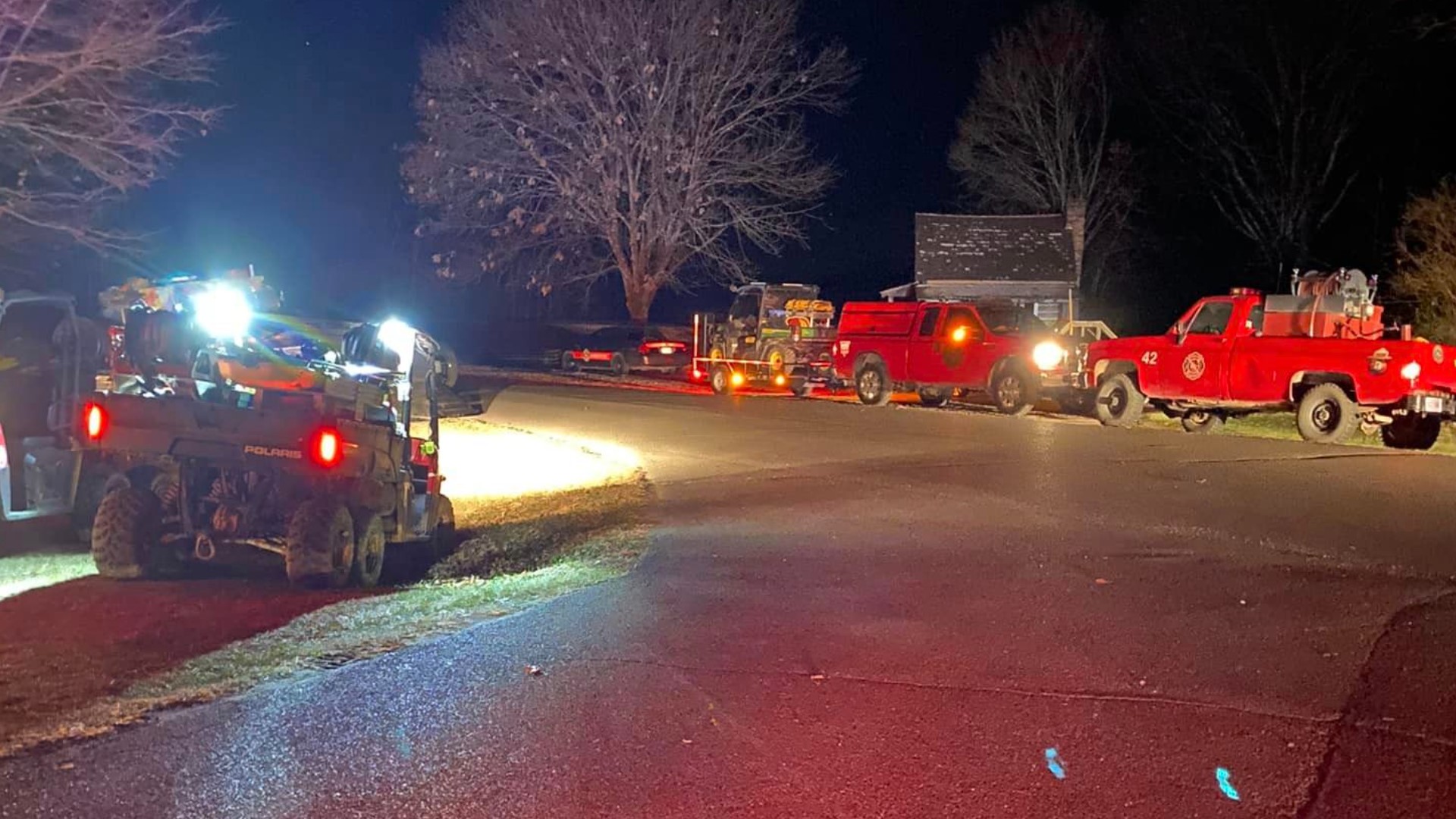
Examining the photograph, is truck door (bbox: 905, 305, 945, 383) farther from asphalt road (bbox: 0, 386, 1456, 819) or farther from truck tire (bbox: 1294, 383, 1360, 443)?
asphalt road (bbox: 0, 386, 1456, 819)

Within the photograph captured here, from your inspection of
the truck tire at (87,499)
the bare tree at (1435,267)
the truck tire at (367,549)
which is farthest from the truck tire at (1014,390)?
the truck tire at (87,499)

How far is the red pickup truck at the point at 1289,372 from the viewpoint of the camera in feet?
52.9

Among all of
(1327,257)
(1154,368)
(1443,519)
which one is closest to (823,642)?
(1443,519)

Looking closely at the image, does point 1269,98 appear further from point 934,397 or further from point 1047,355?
point 1047,355

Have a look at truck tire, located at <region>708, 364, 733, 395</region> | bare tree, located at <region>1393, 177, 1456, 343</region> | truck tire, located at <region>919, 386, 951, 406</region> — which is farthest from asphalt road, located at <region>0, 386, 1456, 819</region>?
truck tire, located at <region>708, 364, 733, 395</region>

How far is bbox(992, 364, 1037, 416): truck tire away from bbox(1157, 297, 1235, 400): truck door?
3.00 metres

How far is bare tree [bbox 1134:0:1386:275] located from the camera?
120 feet

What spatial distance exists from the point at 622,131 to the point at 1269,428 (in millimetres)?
21586

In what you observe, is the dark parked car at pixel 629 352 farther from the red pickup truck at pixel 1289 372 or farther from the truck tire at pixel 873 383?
the red pickup truck at pixel 1289 372

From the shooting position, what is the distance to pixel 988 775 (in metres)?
4.96

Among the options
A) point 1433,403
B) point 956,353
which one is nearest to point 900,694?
point 1433,403

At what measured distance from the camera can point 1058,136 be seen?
42781mm

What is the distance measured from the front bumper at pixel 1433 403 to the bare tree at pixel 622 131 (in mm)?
23087

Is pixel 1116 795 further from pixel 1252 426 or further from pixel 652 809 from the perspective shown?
pixel 1252 426
